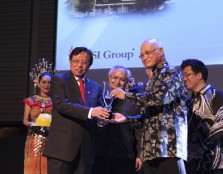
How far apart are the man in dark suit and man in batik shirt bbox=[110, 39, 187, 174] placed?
0.27 metres

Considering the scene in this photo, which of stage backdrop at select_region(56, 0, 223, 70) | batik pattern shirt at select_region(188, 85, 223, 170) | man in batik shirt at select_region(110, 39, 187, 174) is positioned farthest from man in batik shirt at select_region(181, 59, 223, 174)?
stage backdrop at select_region(56, 0, 223, 70)

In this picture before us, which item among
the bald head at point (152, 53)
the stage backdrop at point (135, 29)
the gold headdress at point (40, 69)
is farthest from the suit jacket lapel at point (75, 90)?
the gold headdress at point (40, 69)

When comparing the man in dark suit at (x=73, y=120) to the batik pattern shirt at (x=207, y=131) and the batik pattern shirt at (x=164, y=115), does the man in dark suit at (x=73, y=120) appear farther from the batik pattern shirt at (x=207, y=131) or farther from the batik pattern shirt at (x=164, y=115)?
the batik pattern shirt at (x=207, y=131)

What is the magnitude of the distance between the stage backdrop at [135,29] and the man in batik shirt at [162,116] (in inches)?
68.3

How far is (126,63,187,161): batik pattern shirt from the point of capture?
2.46 m

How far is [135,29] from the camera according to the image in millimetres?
4559

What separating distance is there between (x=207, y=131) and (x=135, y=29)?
6.26 feet

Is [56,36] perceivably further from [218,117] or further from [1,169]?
[218,117]

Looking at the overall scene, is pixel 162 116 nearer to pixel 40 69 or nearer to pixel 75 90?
pixel 75 90

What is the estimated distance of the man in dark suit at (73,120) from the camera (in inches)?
105

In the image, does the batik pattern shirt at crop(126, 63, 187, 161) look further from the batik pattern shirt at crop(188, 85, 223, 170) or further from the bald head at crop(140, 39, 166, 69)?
the batik pattern shirt at crop(188, 85, 223, 170)

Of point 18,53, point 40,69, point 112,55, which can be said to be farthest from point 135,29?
point 18,53

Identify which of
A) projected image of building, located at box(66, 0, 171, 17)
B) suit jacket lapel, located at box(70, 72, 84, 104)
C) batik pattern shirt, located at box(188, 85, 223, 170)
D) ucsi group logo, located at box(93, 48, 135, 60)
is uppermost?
projected image of building, located at box(66, 0, 171, 17)

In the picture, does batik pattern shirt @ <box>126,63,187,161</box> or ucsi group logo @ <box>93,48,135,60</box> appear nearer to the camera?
batik pattern shirt @ <box>126,63,187,161</box>
